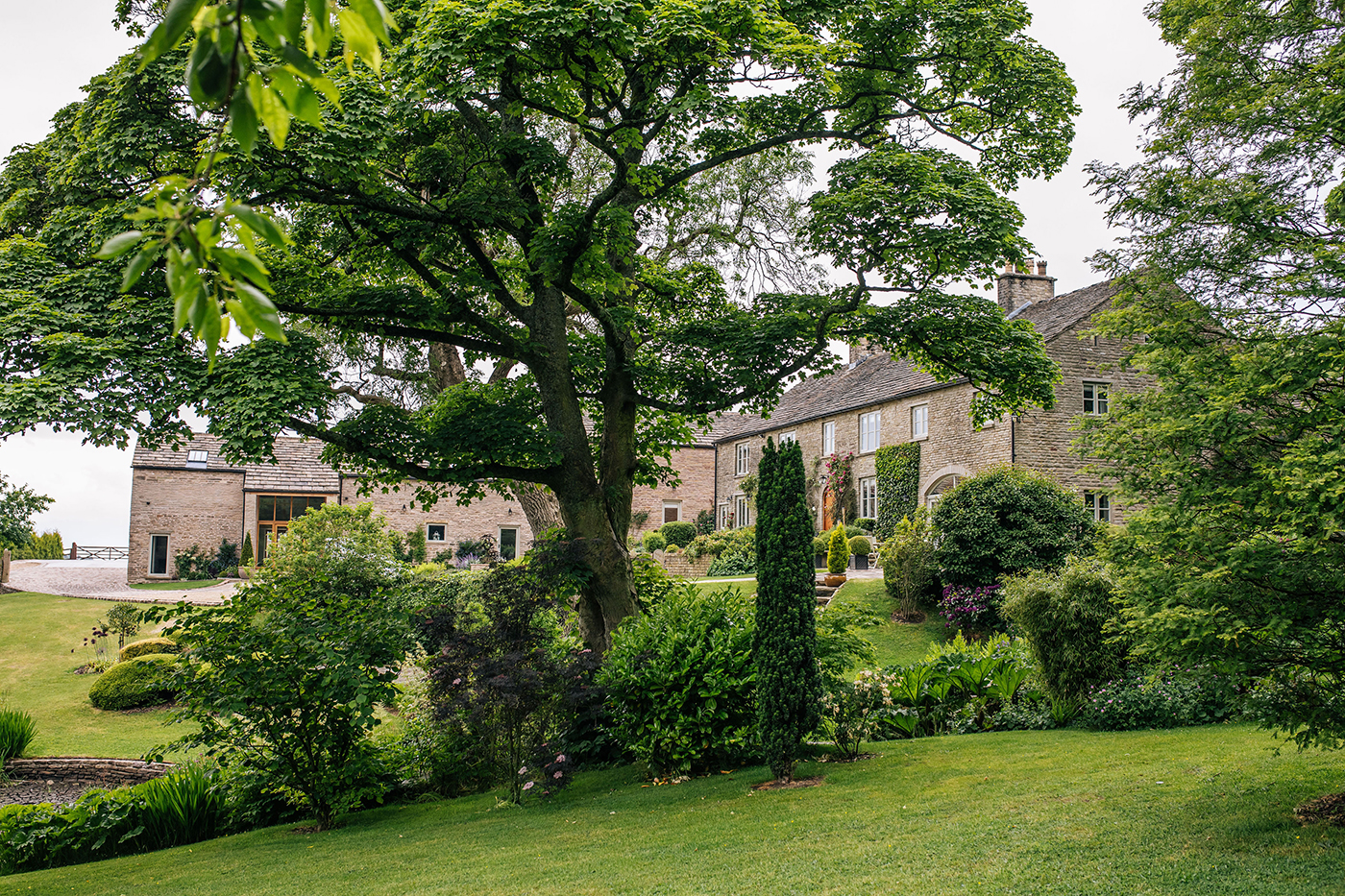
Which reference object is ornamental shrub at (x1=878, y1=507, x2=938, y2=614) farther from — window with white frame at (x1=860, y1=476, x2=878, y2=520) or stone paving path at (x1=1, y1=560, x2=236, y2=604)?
stone paving path at (x1=1, y1=560, x2=236, y2=604)

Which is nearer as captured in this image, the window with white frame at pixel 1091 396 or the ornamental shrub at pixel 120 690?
the ornamental shrub at pixel 120 690

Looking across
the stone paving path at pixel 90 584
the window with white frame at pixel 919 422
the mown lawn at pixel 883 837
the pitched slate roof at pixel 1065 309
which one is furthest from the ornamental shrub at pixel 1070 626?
the stone paving path at pixel 90 584

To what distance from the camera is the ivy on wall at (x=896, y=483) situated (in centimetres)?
3053

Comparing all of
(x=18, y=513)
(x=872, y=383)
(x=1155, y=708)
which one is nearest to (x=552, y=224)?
(x=1155, y=708)

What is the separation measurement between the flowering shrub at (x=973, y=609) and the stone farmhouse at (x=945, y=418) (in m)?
3.35

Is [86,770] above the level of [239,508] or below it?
below

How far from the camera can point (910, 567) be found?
20984 mm

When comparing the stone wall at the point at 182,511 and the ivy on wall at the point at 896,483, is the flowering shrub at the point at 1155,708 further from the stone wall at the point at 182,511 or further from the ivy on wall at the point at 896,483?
the stone wall at the point at 182,511

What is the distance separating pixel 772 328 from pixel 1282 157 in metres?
6.46

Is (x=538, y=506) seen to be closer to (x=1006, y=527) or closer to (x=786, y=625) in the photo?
(x=786, y=625)

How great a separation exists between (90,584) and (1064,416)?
37153 mm

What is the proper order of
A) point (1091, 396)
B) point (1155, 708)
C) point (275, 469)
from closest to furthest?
point (1155, 708), point (1091, 396), point (275, 469)

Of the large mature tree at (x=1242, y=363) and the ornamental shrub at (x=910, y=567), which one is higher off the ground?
the large mature tree at (x=1242, y=363)

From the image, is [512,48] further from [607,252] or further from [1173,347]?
[1173,347]
